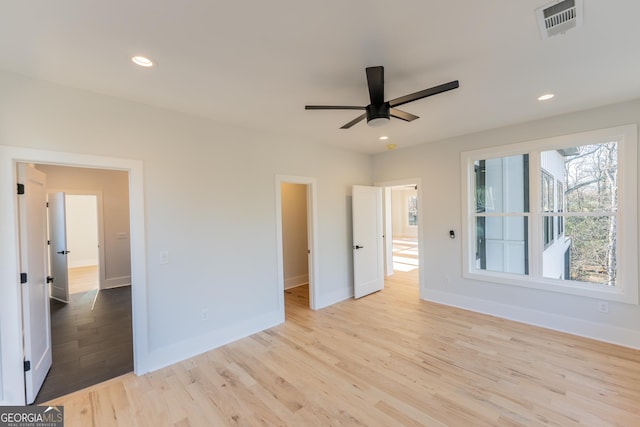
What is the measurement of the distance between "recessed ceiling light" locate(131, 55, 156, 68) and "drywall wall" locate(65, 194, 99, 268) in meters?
7.89

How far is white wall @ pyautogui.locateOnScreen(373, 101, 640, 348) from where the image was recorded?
121 inches

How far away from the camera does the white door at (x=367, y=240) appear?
480 cm

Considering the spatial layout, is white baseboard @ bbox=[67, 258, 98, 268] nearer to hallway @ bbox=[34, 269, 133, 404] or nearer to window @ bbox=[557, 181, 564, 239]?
hallway @ bbox=[34, 269, 133, 404]

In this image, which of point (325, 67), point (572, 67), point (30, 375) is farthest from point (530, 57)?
point (30, 375)

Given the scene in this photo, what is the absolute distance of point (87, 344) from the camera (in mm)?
3254

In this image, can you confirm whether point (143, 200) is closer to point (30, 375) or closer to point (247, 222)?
point (247, 222)

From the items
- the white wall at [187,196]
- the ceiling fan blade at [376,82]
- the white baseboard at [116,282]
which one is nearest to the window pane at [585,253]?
the ceiling fan blade at [376,82]

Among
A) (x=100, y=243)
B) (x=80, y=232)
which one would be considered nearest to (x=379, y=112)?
(x=100, y=243)

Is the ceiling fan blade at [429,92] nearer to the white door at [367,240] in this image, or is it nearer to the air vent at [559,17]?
the air vent at [559,17]

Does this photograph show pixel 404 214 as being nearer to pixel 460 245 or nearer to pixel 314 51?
pixel 460 245

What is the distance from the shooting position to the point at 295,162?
4039 millimetres

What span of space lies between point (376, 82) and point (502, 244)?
3.45 m

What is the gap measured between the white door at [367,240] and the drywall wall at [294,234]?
1334 millimetres

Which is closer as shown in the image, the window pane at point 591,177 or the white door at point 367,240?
the window pane at point 591,177
